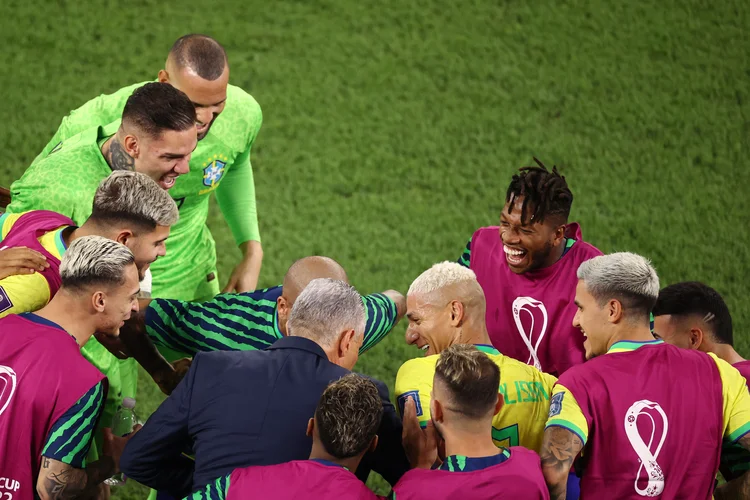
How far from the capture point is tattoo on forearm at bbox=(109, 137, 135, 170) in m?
4.09

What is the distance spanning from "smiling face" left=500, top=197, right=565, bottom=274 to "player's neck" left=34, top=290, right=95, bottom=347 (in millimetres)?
1759

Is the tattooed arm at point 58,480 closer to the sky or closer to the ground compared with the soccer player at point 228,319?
closer to the ground

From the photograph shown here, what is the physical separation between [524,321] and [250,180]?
171cm

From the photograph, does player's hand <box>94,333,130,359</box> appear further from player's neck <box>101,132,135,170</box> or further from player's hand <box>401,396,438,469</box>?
player's hand <box>401,396,438,469</box>

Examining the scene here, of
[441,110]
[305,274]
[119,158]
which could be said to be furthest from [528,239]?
[441,110]

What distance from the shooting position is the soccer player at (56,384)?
301 centimetres

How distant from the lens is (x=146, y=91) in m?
4.09

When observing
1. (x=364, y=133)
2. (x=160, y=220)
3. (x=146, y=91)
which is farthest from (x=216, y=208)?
(x=160, y=220)

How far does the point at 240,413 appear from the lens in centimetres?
293

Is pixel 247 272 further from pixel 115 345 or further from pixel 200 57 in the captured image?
pixel 115 345

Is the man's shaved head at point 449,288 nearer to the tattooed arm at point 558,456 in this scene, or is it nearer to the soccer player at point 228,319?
the soccer player at point 228,319

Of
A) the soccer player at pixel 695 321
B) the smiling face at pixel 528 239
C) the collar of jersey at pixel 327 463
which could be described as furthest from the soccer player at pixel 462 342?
the soccer player at pixel 695 321

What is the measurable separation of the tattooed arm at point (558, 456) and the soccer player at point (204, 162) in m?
2.29

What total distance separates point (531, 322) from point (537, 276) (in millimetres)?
192
